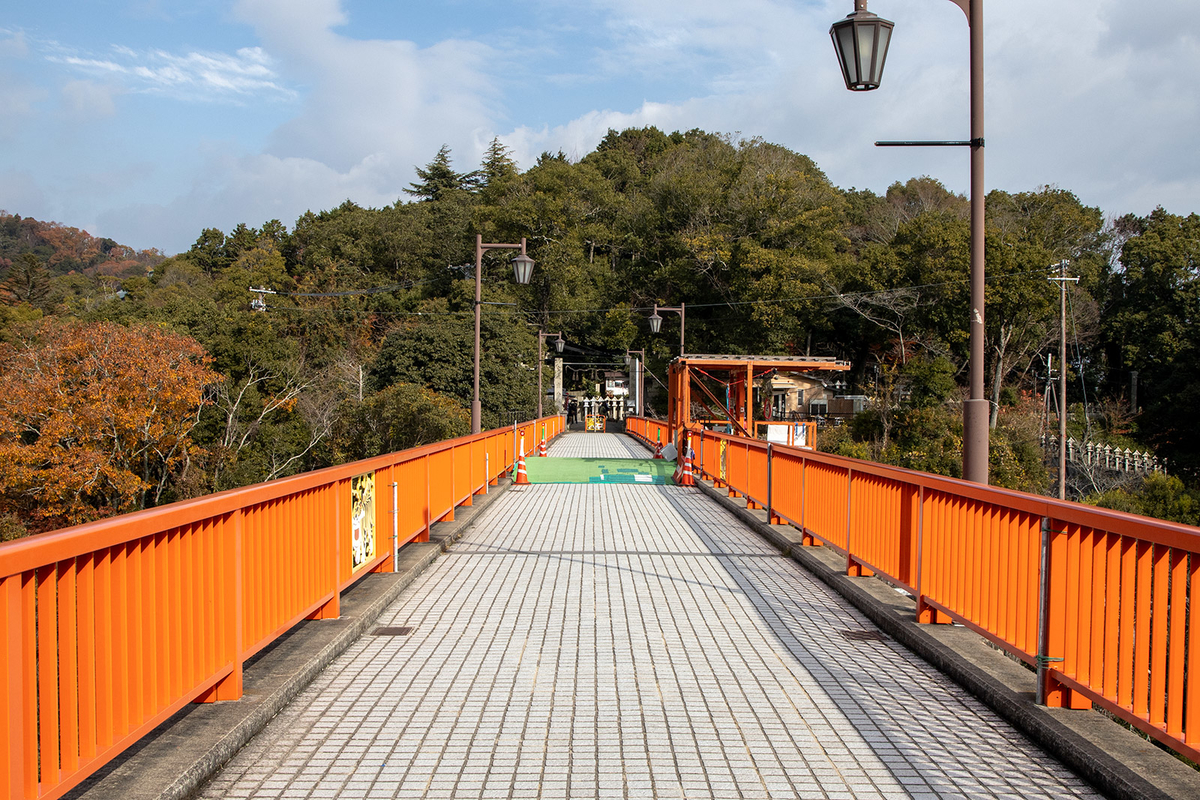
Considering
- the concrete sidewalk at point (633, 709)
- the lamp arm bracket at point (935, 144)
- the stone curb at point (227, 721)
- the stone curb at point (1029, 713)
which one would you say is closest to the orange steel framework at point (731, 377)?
the lamp arm bracket at point (935, 144)

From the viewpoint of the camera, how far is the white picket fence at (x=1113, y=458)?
3750cm

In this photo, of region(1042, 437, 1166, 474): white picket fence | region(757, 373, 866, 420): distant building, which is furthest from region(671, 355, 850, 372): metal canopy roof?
region(757, 373, 866, 420): distant building

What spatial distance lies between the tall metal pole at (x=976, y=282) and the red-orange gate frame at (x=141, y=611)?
4.76m

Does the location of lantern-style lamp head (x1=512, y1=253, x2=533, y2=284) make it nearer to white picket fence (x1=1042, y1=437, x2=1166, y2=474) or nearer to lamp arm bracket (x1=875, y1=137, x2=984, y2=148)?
lamp arm bracket (x1=875, y1=137, x2=984, y2=148)

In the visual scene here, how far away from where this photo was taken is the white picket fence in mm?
37497

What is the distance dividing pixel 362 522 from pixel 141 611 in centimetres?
344

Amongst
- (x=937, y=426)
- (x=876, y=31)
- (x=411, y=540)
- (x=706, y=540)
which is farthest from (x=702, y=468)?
(x=937, y=426)

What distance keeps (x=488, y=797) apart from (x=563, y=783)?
0.32 metres

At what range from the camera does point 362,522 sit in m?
6.87

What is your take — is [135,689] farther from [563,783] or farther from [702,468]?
[702,468]

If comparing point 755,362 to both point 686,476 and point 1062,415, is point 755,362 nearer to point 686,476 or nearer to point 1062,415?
point 686,476

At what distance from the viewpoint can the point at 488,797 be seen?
11.7 ft

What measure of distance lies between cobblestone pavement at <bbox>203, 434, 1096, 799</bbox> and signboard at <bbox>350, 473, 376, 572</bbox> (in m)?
0.50

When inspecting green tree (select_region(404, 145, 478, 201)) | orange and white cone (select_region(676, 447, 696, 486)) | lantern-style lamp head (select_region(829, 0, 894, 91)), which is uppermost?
green tree (select_region(404, 145, 478, 201))
